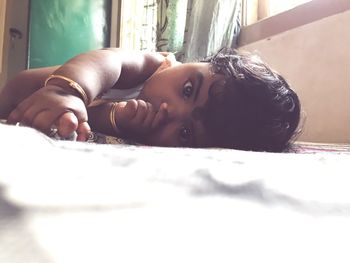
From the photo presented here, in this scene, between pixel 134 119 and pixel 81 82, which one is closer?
pixel 81 82

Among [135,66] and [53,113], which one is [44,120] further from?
[135,66]

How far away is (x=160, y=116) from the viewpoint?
2.80 feet

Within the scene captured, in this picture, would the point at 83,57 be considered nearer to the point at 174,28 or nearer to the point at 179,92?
the point at 179,92

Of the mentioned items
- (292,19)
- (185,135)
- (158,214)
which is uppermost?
(292,19)

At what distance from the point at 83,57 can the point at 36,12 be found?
255 centimetres

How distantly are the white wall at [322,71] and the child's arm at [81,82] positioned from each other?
0.74 metres

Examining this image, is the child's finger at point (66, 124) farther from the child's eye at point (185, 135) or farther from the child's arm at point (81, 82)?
the child's eye at point (185, 135)

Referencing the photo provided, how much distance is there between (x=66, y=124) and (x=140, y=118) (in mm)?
306

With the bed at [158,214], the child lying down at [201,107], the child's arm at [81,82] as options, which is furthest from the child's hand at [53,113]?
the bed at [158,214]

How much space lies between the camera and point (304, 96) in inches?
69.7

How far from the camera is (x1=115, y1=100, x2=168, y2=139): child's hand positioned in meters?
0.85

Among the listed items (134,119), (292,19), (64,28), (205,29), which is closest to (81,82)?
(134,119)

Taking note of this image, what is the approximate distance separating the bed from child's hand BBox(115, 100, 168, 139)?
613 mm

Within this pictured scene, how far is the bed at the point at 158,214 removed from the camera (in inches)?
5.6
